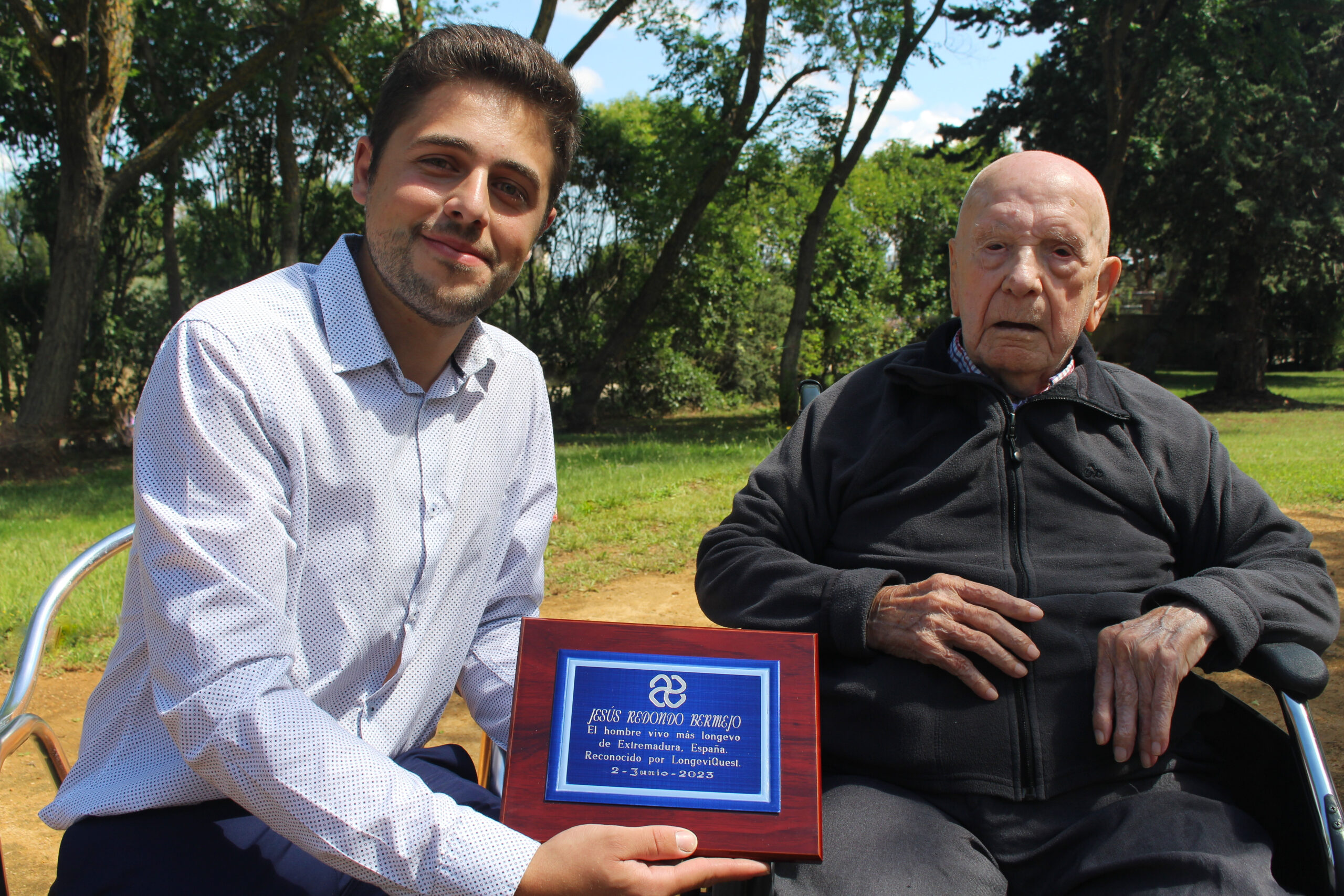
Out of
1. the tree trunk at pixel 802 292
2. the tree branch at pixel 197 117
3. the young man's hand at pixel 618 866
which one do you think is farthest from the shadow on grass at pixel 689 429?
the young man's hand at pixel 618 866

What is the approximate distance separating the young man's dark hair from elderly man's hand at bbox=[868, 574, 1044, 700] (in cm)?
118

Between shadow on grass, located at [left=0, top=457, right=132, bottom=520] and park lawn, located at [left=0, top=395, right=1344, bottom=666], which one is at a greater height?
park lawn, located at [left=0, top=395, right=1344, bottom=666]

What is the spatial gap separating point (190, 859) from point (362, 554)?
1.77 feet

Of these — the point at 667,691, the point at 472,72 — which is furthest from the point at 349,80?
the point at 667,691

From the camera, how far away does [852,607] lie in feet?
6.45

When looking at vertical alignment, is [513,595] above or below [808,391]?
below

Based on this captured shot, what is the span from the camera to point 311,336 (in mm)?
1655

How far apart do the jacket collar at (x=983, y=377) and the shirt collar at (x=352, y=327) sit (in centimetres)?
109

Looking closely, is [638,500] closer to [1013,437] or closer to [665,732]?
[1013,437]

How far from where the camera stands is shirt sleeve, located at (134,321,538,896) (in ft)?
4.40

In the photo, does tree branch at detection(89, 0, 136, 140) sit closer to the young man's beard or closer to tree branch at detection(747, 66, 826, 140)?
tree branch at detection(747, 66, 826, 140)

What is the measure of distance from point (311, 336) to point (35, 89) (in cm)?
1467

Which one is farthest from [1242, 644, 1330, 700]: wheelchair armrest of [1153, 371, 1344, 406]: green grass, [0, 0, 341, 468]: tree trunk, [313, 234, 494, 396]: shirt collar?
[1153, 371, 1344, 406]: green grass

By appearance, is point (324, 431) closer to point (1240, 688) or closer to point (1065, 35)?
point (1240, 688)
